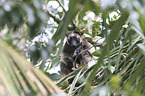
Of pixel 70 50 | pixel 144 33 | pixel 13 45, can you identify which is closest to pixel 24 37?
pixel 13 45

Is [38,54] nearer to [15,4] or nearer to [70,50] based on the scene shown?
[15,4]

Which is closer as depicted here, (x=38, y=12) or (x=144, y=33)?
(x=38, y=12)

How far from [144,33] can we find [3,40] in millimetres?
290

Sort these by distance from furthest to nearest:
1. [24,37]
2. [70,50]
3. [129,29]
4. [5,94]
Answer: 1. [70,50]
2. [129,29]
3. [24,37]
4. [5,94]

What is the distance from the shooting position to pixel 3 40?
30cm

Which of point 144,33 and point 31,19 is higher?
point 31,19

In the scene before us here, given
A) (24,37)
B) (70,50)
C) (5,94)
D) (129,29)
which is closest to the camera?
(5,94)

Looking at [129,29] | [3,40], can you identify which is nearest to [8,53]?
[3,40]

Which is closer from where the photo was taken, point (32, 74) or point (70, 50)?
point (32, 74)

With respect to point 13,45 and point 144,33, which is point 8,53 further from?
point 144,33

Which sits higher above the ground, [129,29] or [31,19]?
[31,19]

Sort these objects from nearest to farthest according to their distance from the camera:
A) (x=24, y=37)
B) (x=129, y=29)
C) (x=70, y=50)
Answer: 1. (x=24, y=37)
2. (x=129, y=29)
3. (x=70, y=50)

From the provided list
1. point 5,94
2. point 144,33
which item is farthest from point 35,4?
point 144,33

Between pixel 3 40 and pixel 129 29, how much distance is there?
0.39 m
